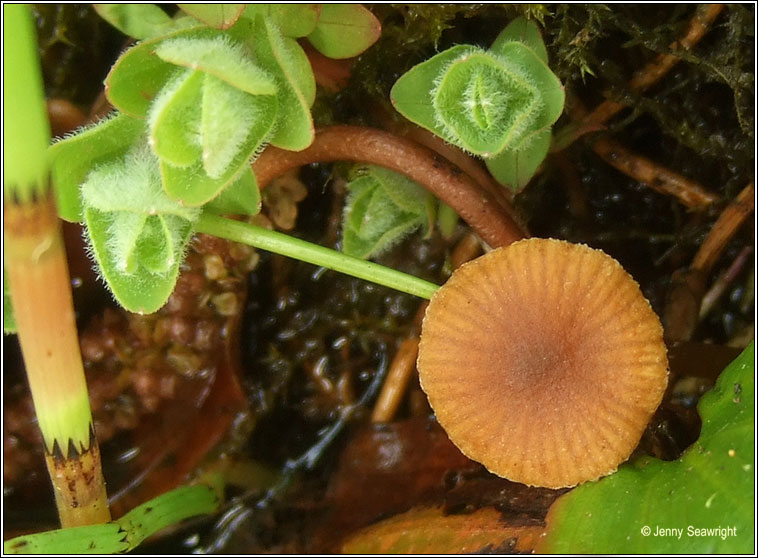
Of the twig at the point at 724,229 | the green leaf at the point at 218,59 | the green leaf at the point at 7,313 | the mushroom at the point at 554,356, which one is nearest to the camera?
the green leaf at the point at 218,59

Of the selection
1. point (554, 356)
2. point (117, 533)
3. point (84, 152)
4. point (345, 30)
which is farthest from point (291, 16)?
point (117, 533)

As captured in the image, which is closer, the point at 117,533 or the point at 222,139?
the point at 222,139

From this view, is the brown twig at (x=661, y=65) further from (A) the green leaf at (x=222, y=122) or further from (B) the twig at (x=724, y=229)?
(A) the green leaf at (x=222, y=122)

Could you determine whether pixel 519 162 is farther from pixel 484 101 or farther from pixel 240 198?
pixel 240 198

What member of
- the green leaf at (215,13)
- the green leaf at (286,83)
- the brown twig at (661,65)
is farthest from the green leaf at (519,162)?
the green leaf at (215,13)

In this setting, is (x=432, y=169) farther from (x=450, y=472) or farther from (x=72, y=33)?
(x=72, y=33)

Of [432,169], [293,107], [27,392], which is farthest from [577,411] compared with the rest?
[27,392]

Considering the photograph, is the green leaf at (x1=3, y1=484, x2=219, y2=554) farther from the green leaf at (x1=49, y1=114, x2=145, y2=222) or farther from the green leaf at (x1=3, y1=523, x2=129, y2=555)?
the green leaf at (x1=49, y1=114, x2=145, y2=222)
